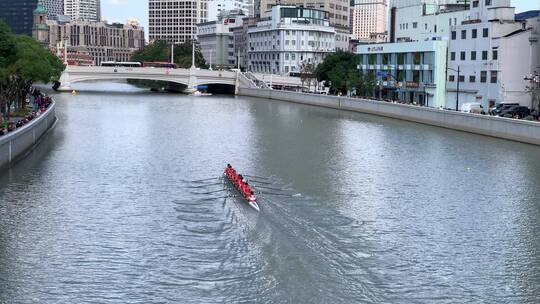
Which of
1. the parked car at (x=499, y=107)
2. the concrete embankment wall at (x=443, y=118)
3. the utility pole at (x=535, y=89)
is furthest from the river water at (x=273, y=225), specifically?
the utility pole at (x=535, y=89)

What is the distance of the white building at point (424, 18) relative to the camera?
4208 inches

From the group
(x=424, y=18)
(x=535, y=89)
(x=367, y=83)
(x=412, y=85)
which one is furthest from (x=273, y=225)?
(x=424, y=18)

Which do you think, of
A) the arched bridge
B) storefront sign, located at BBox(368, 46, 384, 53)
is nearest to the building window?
storefront sign, located at BBox(368, 46, 384, 53)

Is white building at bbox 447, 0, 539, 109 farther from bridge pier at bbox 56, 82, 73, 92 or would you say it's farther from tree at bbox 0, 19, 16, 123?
bridge pier at bbox 56, 82, 73, 92

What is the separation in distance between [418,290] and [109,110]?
7329 centimetres

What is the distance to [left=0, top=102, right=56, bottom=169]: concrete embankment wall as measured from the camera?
42.6 m

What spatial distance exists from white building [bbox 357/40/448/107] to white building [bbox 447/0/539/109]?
166cm

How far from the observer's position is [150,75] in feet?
422

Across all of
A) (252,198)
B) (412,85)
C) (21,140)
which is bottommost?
(252,198)

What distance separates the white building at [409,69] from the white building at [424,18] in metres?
6.79

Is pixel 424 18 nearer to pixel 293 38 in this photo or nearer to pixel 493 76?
pixel 493 76

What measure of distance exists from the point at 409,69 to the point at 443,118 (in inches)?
1066

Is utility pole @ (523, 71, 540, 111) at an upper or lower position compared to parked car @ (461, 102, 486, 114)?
upper

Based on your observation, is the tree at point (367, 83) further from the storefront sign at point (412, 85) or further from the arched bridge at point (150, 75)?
the arched bridge at point (150, 75)
